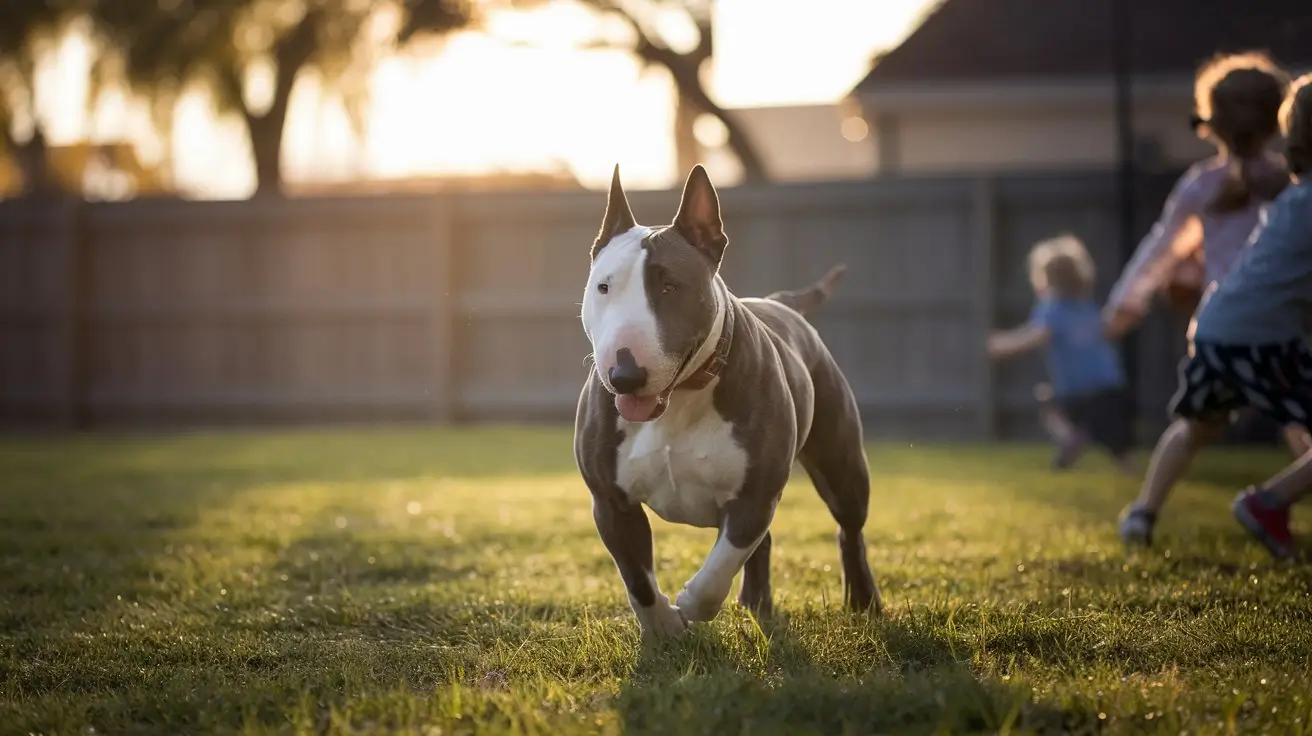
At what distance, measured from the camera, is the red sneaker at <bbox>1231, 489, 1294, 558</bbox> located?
4.98 metres

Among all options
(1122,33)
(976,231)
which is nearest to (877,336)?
(976,231)

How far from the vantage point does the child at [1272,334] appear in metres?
4.75

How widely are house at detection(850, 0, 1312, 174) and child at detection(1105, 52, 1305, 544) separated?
6156mm

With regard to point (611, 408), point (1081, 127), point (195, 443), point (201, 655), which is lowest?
point (195, 443)

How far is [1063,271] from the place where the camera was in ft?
30.7

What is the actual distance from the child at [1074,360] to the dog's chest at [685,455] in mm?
5790

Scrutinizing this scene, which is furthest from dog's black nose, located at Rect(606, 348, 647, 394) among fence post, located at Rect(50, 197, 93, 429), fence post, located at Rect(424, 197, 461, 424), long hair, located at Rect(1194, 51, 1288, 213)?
fence post, located at Rect(50, 197, 93, 429)

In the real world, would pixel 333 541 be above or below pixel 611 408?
below

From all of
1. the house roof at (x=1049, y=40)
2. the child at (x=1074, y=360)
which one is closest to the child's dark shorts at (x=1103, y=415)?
the child at (x=1074, y=360)

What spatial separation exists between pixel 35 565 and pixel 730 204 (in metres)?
7.13

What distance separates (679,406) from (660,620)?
21.3 inches

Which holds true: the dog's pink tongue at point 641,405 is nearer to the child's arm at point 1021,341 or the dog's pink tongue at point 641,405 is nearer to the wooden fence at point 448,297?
the child's arm at point 1021,341

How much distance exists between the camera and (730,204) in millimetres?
11398

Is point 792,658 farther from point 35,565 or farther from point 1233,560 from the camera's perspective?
point 35,565
